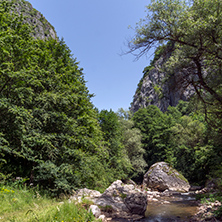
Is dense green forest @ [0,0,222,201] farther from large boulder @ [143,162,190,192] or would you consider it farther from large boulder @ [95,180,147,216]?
large boulder @ [143,162,190,192]

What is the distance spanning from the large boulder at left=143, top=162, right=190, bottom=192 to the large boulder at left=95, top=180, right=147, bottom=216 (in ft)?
48.6

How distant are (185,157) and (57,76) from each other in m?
26.9

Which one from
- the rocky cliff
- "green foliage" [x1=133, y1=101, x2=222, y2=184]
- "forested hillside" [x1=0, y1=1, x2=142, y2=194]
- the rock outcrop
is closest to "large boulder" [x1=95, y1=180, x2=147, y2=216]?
the rock outcrop

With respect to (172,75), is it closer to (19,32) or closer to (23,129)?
(23,129)

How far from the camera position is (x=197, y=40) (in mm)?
6949

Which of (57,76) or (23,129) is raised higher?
(57,76)

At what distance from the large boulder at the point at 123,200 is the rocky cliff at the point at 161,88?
5714 mm

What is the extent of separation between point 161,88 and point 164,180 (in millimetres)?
18350

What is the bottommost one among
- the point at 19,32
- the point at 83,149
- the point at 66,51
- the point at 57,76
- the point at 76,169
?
the point at 76,169

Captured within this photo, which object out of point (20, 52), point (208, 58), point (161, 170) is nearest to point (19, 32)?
point (20, 52)

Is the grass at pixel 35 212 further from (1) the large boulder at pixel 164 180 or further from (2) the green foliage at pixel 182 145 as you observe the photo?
(1) the large boulder at pixel 164 180

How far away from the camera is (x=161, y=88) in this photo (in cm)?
920

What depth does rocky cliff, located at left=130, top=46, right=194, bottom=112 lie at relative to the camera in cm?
850

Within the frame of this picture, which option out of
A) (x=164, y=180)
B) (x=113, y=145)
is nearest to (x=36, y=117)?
(x=113, y=145)
